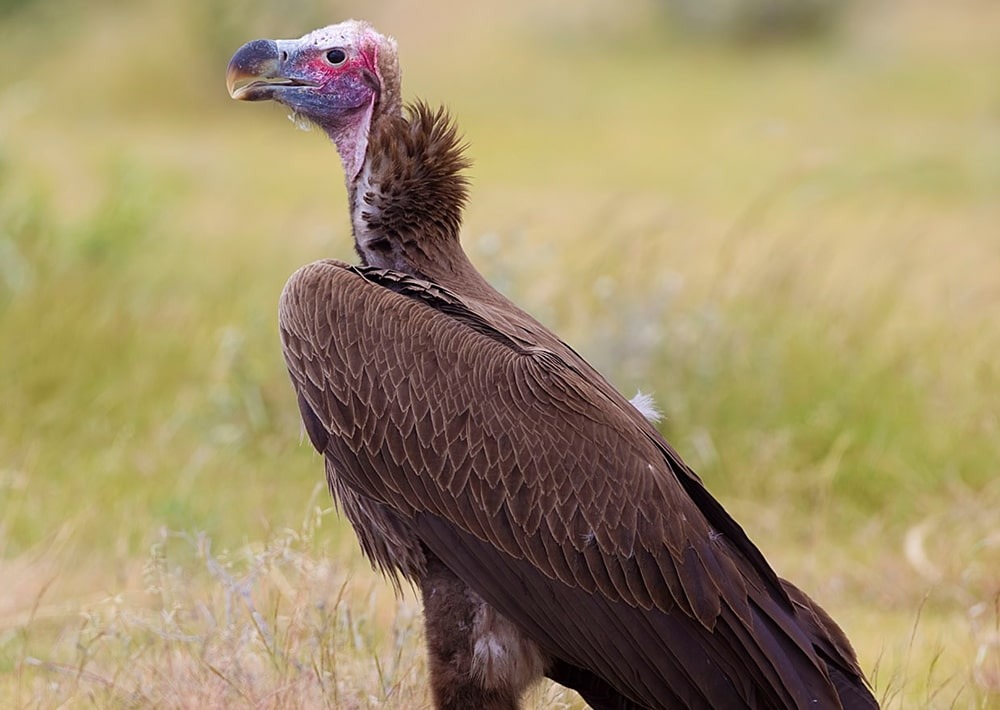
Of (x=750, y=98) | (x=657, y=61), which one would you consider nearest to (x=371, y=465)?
(x=750, y=98)

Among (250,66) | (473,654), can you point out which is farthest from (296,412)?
(473,654)

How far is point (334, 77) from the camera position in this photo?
157 inches

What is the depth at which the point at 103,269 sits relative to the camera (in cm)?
698

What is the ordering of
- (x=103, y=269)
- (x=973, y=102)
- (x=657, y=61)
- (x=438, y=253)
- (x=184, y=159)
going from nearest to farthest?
(x=438, y=253) < (x=103, y=269) < (x=184, y=159) < (x=973, y=102) < (x=657, y=61)

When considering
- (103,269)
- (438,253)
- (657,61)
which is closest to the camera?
(438,253)

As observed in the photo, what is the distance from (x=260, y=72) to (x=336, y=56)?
0.19 metres

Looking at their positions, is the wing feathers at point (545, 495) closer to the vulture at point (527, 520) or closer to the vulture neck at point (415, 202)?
the vulture at point (527, 520)

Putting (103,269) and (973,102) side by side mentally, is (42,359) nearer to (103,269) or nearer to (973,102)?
(103,269)

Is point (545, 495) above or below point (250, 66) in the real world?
below

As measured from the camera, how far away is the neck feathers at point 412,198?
12.4 feet

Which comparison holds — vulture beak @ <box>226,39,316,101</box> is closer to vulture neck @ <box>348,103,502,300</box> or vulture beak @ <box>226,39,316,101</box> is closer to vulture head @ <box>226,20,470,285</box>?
vulture head @ <box>226,20,470,285</box>

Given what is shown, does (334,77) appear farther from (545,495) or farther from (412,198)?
(545,495)

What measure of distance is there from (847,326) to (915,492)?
3.48ft

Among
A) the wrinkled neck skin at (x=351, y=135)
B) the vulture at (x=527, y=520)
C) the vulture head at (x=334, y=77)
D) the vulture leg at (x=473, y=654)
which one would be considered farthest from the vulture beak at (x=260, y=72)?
the vulture leg at (x=473, y=654)
